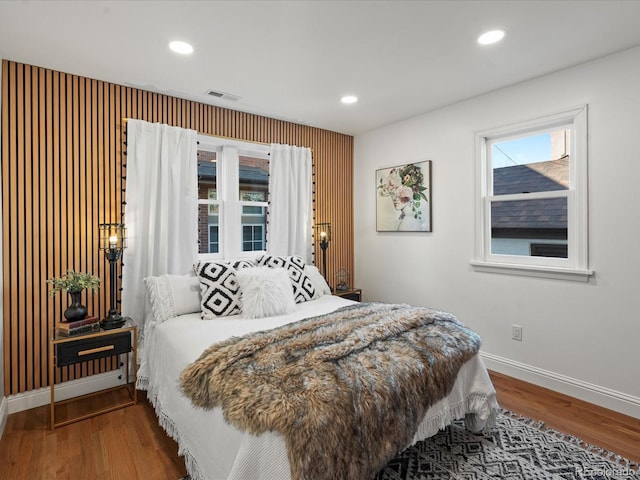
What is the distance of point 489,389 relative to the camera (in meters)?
2.26

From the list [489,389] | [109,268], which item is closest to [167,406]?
[109,268]

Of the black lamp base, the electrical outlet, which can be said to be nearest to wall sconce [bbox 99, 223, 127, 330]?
the black lamp base

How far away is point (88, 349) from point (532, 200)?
147 inches

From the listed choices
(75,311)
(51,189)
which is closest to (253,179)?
(51,189)

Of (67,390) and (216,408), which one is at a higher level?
(216,408)

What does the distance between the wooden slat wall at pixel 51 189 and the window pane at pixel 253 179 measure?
909 mm

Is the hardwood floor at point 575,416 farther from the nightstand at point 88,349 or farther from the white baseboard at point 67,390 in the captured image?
the white baseboard at point 67,390

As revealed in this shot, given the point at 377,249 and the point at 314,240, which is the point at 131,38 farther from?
the point at 377,249

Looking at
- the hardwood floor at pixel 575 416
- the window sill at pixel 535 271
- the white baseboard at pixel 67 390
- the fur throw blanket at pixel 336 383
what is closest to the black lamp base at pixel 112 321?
the white baseboard at pixel 67 390

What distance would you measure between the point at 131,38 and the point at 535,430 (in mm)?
3663

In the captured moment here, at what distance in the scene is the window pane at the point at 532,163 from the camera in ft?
9.80

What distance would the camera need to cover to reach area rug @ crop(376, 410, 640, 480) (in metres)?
1.96

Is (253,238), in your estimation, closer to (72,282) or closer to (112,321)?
(112,321)

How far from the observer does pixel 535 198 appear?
3.11 meters
